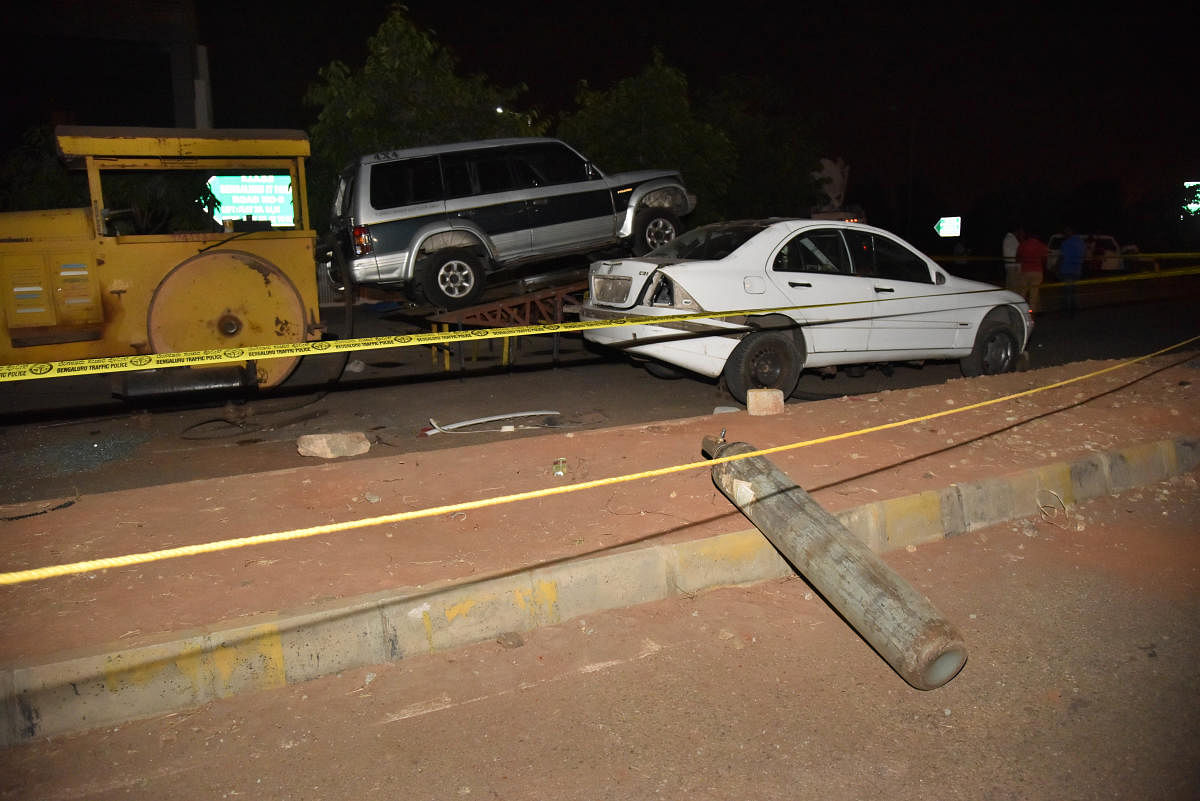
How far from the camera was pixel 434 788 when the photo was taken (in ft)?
9.65

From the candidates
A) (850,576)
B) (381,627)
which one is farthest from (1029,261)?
(381,627)

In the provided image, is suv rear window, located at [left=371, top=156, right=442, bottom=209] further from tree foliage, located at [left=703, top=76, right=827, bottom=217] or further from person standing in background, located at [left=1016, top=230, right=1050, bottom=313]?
tree foliage, located at [left=703, top=76, right=827, bottom=217]

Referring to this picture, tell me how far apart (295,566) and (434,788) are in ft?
5.73

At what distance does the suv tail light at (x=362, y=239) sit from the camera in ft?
32.6

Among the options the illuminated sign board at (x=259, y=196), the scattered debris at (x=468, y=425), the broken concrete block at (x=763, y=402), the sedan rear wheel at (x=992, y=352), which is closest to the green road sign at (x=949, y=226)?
the illuminated sign board at (x=259, y=196)

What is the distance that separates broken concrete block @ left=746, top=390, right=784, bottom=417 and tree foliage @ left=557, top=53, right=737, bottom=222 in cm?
1289

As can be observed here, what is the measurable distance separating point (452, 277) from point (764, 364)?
415cm

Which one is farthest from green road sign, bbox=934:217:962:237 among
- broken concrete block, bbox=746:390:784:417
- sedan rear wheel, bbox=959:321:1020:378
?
broken concrete block, bbox=746:390:784:417

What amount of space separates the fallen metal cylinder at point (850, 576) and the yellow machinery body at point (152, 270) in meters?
5.60

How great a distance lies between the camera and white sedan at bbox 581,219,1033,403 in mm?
7906

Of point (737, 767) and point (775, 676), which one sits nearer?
point (737, 767)

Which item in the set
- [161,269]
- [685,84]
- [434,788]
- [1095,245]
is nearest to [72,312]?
[161,269]

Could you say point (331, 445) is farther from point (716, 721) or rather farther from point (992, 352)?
point (992, 352)

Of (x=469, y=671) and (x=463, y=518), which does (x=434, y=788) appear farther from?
(x=463, y=518)
